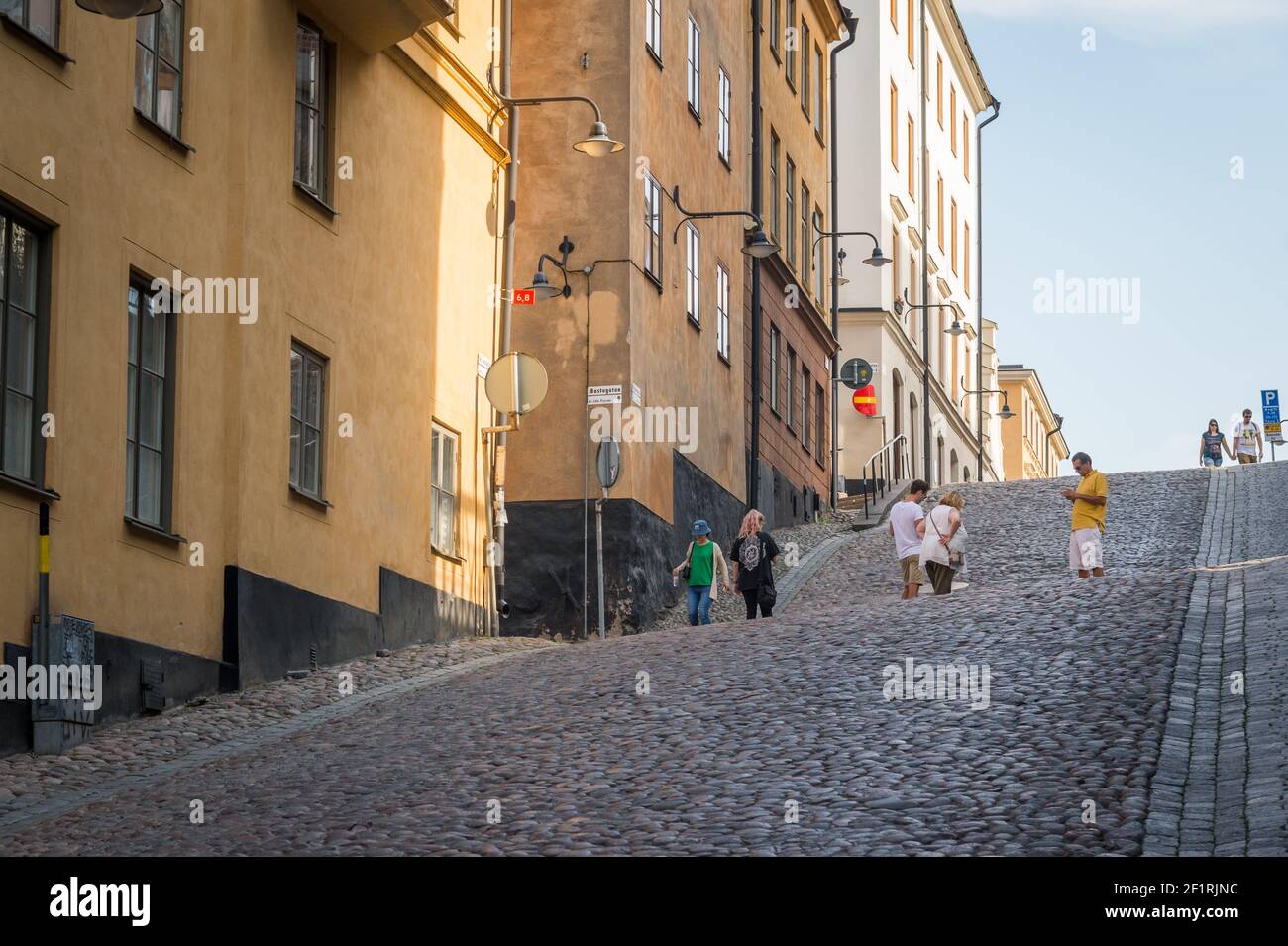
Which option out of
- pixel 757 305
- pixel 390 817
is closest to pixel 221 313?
pixel 390 817

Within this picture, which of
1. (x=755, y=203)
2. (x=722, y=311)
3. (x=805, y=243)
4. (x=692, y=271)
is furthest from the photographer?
(x=805, y=243)

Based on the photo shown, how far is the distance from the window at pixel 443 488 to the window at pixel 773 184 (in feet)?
50.0

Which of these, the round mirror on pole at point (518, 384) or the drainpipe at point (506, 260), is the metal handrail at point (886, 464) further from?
the round mirror on pole at point (518, 384)

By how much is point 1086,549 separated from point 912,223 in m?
35.5

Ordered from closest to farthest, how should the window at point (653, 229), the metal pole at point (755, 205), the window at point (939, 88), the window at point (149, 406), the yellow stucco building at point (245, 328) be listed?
the yellow stucco building at point (245, 328) < the window at point (149, 406) < the window at point (653, 229) < the metal pole at point (755, 205) < the window at point (939, 88)

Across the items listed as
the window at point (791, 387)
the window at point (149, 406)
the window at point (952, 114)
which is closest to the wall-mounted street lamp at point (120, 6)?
the window at point (149, 406)

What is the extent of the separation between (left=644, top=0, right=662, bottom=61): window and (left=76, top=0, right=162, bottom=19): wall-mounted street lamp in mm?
15517

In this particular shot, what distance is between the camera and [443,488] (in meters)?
23.3

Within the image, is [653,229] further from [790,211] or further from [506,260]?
[790,211]

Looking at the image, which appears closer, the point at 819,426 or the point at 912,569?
the point at 912,569

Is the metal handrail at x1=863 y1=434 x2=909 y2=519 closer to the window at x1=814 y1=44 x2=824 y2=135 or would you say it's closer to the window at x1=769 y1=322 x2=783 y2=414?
the window at x1=769 y1=322 x2=783 y2=414

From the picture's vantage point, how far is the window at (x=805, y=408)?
41375mm

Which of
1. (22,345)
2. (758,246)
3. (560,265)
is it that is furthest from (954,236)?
(22,345)

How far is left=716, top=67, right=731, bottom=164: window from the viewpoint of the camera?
33188mm
